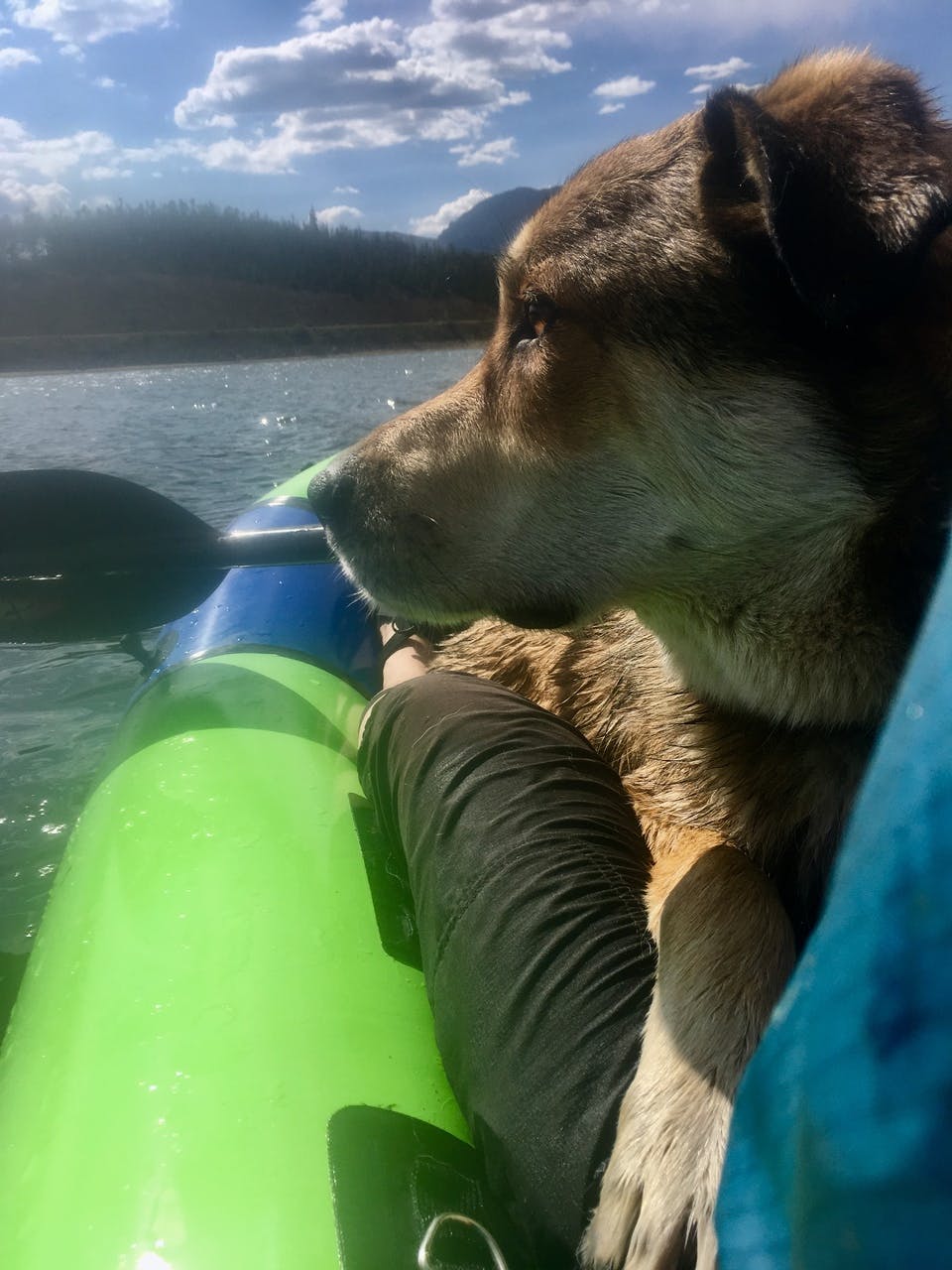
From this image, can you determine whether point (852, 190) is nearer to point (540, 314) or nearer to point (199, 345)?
point (540, 314)

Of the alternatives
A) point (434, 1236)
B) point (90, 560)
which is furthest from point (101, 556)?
point (434, 1236)

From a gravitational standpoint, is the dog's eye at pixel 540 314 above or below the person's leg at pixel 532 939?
above

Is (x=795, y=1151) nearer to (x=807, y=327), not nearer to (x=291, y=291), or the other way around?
(x=807, y=327)

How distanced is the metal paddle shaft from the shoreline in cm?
2816

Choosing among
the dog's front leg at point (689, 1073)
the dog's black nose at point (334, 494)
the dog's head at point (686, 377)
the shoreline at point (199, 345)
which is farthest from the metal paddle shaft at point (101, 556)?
the shoreline at point (199, 345)

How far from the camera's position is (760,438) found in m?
1.61

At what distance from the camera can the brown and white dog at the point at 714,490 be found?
131cm

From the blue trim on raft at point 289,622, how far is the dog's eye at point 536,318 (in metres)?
1.71

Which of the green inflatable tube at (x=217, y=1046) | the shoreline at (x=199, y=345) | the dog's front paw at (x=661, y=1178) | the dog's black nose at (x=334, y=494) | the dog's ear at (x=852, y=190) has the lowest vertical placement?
the green inflatable tube at (x=217, y=1046)

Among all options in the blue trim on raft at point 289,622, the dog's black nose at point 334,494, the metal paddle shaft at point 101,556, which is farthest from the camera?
the blue trim on raft at point 289,622

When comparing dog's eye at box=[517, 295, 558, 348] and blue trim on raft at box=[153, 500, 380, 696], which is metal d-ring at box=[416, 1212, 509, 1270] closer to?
dog's eye at box=[517, 295, 558, 348]

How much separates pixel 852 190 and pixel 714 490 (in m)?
0.52

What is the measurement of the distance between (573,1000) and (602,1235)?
0.95 feet

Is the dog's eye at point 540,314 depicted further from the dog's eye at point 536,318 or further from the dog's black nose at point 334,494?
the dog's black nose at point 334,494
